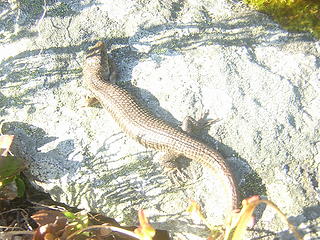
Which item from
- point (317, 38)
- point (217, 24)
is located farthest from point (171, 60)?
point (317, 38)

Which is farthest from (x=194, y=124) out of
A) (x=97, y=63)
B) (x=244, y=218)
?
(x=244, y=218)

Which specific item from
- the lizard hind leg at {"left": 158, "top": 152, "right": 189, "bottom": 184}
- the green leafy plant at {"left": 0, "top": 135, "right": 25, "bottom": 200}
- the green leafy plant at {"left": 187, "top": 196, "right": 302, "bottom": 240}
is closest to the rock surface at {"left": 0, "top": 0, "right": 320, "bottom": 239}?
the lizard hind leg at {"left": 158, "top": 152, "right": 189, "bottom": 184}

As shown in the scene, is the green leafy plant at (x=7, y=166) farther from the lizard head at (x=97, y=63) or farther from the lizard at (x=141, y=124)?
the lizard head at (x=97, y=63)

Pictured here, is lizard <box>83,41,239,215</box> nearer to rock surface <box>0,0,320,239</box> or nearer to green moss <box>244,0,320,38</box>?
rock surface <box>0,0,320,239</box>

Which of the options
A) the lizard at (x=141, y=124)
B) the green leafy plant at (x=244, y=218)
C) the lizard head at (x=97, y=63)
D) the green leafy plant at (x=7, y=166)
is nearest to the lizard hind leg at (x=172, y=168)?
the lizard at (x=141, y=124)

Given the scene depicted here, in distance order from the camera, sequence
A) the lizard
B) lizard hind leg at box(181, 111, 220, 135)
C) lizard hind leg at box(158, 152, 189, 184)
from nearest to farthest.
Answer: the lizard, lizard hind leg at box(158, 152, 189, 184), lizard hind leg at box(181, 111, 220, 135)

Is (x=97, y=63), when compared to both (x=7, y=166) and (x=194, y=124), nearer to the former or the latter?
(x=194, y=124)
